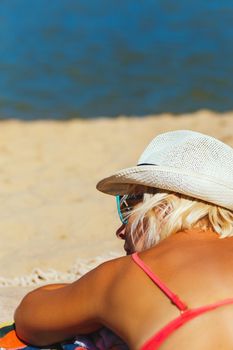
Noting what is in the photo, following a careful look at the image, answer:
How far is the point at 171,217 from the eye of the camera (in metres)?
1.74

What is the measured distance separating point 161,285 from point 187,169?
12.6 inches

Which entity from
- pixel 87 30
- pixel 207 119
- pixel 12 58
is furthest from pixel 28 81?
pixel 207 119

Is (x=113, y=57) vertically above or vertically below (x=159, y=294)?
above

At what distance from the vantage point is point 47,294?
189cm

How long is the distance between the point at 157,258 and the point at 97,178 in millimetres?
3974

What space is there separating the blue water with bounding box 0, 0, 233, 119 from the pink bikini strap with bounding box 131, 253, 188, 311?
5609 mm

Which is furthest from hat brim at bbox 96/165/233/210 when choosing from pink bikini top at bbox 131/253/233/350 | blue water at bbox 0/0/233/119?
blue water at bbox 0/0/233/119

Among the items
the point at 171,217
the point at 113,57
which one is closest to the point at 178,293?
the point at 171,217

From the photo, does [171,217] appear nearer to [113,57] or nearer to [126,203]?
[126,203]

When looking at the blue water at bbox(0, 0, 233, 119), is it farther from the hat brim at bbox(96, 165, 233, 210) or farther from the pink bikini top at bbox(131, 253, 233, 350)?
the pink bikini top at bbox(131, 253, 233, 350)

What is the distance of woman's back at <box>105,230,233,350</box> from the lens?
1.56 metres

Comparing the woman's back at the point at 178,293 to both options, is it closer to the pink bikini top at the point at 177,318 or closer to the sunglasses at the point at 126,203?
the pink bikini top at the point at 177,318

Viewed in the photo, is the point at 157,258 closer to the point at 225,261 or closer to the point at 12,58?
the point at 225,261

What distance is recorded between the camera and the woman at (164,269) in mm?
1573
